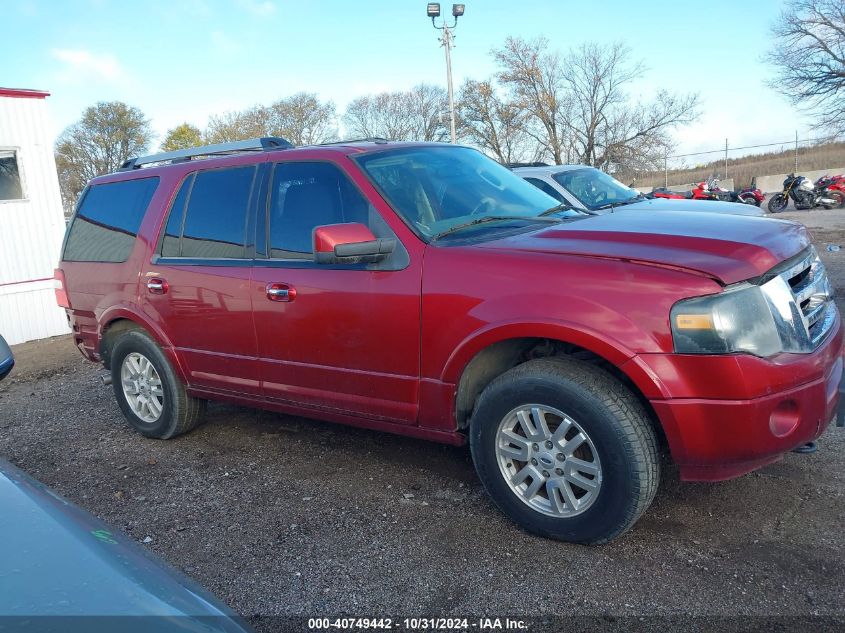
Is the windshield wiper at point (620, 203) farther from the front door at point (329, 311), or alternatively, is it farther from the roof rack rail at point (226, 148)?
the front door at point (329, 311)

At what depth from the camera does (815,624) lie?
2.52 metres

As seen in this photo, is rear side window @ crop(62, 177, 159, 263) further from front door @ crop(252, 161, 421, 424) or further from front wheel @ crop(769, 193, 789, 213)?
front wheel @ crop(769, 193, 789, 213)

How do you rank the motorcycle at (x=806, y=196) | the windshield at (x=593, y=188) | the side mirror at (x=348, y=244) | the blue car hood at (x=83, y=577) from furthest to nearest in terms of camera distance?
the motorcycle at (x=806, y=196) → the windshield at (x=593, y=188) → the side mirror at (x=348, y=244) → the blue car hood at (x=83, y=577)

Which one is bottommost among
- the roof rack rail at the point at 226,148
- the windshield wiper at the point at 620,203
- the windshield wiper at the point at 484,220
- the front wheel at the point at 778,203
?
the front wheel at the point at 778,203

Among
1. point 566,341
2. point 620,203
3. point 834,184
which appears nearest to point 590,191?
point 620,203

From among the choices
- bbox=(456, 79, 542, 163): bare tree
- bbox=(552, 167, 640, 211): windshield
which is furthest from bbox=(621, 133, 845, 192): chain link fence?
bbox=(552, 167, 640, 211): windshield

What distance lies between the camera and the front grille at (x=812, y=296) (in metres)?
3.04

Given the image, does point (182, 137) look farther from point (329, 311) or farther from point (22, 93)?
point (329, 311)

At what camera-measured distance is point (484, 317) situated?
126 inches

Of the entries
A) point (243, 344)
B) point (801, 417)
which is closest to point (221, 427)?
point (243, 344)

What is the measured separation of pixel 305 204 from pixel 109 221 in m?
1.96

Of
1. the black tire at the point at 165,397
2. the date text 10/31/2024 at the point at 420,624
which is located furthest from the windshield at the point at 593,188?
the date text 10/31/2024 at the point at 420,624

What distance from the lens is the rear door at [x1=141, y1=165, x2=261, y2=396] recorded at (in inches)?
166

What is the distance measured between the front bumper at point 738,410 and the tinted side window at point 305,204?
185 centimetres
